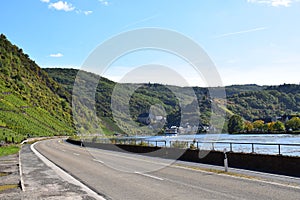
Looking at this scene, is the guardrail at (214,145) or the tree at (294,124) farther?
the tree at (294,124)

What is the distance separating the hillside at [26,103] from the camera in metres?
91.1

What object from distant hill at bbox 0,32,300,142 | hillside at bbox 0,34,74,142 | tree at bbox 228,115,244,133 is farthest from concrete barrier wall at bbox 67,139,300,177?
tree at bbox 228,115,244,133

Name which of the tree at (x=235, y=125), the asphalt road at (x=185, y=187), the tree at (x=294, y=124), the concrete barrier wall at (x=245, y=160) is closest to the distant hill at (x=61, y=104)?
the tree at (x=235, y=125)

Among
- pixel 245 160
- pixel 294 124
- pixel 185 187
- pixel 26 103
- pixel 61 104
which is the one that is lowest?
pixel 185 187

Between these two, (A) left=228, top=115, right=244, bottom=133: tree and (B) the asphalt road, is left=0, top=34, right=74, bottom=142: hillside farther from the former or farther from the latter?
(A) left=228, top=115, right=244, bottom=133: tree

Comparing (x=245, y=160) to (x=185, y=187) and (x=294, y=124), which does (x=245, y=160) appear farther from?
(x=294, y=124)

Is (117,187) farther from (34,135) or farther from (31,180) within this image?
(34,135)

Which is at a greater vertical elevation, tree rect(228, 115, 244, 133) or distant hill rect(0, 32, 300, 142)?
distant hill rect(0, 32, 300, 142)

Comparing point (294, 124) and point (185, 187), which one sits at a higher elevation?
point (294, 124)

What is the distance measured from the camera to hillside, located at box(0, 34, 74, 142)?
9112 cm

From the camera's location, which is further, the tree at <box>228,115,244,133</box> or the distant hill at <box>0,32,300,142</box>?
the tree at <box>228,115,244,133</box>

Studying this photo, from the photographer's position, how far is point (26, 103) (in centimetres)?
12019

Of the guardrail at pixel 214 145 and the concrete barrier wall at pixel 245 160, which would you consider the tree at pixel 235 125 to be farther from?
the concrete barrier wall at pixel 245 160

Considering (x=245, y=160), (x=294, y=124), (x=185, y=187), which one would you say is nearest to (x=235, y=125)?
(x=294, y=124)
